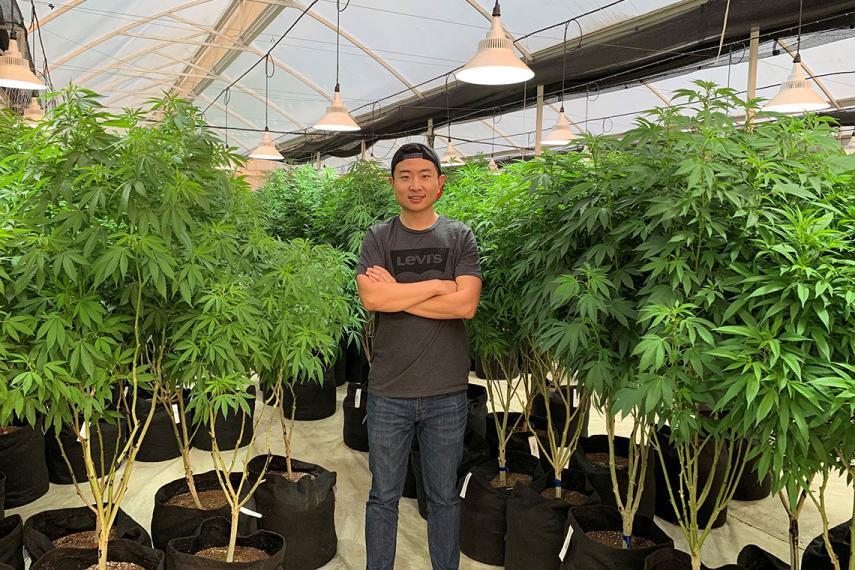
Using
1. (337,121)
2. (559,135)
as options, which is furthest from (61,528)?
(559,135)

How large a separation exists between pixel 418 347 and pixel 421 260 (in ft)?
0.98

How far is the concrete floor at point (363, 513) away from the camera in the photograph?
2.76 m

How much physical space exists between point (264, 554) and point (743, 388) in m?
1.72

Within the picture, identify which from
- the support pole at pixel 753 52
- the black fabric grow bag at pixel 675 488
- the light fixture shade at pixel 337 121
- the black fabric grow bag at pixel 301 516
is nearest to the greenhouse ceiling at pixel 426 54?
the support pole at pixel 753 52

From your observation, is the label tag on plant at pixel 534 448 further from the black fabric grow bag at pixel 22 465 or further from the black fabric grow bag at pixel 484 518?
the black fabric grow bag at pixel 22 465

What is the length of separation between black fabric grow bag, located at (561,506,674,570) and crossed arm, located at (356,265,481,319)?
85cm

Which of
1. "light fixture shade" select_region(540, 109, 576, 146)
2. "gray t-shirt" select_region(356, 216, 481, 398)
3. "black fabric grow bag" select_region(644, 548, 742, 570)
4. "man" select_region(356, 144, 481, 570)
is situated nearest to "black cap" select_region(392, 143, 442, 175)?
"man" select_region(356, 144, 481, 570)

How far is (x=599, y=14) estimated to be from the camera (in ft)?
19.3

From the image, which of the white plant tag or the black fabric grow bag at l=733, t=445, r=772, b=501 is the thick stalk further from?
the black fabric grow bag at l=733, t=445, r=772, b=501

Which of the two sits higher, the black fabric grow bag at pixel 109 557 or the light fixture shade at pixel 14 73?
the light fixture shade at pixel 14 73

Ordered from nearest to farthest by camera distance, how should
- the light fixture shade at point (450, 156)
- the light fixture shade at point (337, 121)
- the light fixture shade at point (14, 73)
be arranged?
the light fixture shade at point (14, 73)
the light fixture shade at point (450, 156)
the light fixture shade at point (337, 121)

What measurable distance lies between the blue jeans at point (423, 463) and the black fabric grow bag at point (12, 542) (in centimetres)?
122

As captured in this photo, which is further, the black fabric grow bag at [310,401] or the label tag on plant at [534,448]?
the black fabric grow bag at [310,401]

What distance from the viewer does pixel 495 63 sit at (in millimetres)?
3082
